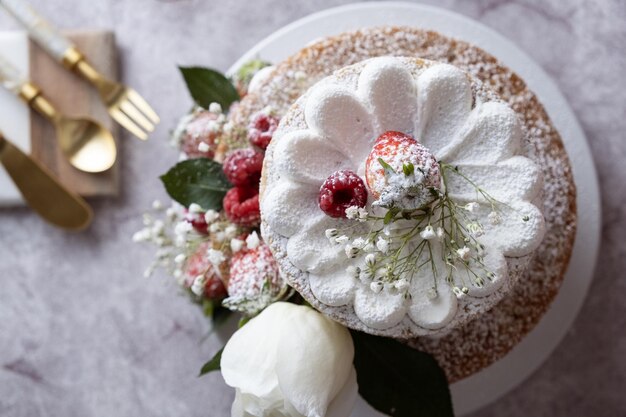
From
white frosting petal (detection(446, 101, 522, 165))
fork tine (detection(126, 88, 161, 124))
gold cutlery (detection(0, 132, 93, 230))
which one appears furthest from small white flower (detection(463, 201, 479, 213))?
gold cutlery (detection(0, 132, 93, 230))

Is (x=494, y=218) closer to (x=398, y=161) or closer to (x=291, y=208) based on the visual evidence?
(x=398, y=161)

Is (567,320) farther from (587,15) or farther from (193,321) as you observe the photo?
(193,321)

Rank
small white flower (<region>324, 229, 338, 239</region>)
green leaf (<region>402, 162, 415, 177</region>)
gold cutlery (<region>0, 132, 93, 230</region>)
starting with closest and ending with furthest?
green leaf (<region>402, 162, 415, 177</region>) < small white flower (<region>324, 229, 338, 239</region>) < gold cutlery (<region>0, 132, 93, 230</region>)

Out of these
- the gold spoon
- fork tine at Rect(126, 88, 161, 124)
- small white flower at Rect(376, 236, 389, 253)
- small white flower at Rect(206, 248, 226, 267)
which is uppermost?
small white flower at Rect(376, 236, 389, 253)

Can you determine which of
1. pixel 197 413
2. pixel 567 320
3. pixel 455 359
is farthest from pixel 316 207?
pixel 197 413

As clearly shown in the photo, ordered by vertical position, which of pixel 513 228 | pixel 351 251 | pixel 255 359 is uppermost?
pixel 513 228

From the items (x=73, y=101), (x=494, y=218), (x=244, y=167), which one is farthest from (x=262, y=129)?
(x=73, y=101)

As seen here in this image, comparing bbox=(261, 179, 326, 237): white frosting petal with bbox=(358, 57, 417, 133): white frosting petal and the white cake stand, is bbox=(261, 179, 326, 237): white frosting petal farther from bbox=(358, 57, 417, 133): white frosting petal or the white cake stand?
the white cake stand
